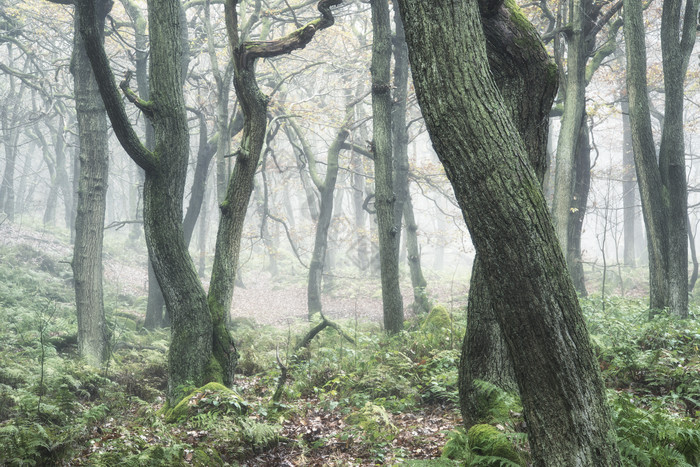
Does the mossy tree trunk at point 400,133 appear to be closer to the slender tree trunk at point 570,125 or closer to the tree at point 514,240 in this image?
the slender tree trunk at point 570,125

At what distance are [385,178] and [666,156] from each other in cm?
484

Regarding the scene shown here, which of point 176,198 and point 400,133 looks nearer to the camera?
point 176,198

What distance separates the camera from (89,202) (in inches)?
360

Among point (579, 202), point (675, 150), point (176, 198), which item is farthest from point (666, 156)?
point (176, 198)

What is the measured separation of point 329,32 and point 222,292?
14834 mm

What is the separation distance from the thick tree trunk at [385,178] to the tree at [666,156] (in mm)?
4201

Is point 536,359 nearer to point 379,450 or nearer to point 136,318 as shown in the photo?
point 379,450

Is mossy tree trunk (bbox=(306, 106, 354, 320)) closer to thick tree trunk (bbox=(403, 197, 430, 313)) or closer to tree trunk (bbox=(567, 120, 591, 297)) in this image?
thick tree trunk (bbox=(403, 197, 430, 313))

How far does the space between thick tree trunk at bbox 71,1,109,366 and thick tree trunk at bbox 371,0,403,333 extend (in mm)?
5279

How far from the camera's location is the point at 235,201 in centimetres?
665

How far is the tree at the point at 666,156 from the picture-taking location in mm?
7941

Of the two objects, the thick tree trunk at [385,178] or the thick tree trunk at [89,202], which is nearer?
the thick tree trunk at [385,178]

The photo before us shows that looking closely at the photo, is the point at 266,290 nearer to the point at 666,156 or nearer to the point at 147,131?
the point at 147,131

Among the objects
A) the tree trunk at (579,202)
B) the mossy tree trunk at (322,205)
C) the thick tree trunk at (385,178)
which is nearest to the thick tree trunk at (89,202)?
the thick tree trunk at (385,178)
